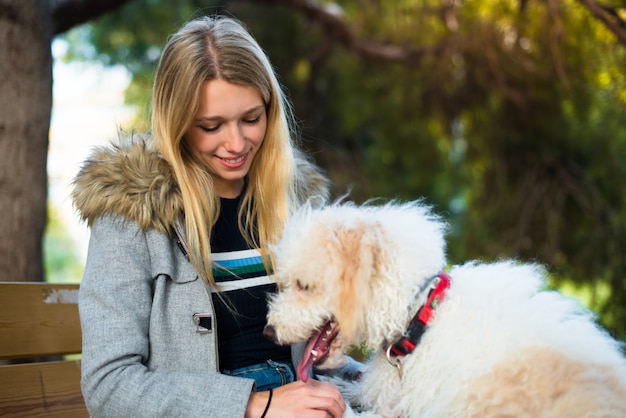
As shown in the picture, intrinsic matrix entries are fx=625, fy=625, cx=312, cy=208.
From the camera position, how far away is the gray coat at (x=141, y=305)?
6.21 feet

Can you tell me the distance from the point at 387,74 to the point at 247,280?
451 cm

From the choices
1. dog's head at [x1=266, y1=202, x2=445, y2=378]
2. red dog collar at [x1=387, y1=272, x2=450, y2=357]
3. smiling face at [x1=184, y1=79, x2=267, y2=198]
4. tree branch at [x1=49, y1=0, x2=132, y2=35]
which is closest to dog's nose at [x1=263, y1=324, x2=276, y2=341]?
dog's head at [x1=266, y1=202, x2=445, y2=378]

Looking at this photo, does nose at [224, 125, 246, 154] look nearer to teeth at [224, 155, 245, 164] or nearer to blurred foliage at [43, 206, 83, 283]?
teeth at [224, 155, 245, 164]

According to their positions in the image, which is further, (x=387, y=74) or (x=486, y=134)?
(x=387, y=74)

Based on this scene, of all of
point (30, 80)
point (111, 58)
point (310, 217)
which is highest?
point (111, 58)

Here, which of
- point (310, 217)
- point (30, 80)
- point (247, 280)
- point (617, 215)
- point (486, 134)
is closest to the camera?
point (310, 217)

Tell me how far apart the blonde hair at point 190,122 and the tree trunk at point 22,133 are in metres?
0.96

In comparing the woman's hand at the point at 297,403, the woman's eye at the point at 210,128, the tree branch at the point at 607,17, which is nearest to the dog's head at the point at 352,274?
the woman's hand at the point at 297,403

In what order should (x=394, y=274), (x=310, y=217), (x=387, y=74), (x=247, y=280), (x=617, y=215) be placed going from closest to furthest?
(x=394, y=274), (x=310, y=217), (x=247, y=280), (x=617, y=215), (x=387, y=74)

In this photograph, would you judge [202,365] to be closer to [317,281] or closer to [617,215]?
[317,281]

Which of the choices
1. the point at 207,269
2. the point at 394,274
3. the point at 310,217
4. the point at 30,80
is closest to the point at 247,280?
the point at 207,269

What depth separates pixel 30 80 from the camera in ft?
9.77

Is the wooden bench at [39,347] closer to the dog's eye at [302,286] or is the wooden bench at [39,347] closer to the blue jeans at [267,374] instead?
the blue jeans at [267,374]

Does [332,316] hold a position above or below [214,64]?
below
